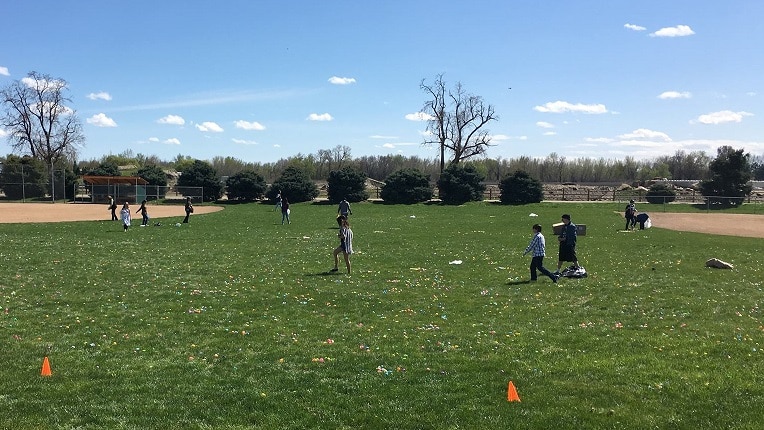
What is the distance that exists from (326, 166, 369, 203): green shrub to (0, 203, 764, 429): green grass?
138 feet

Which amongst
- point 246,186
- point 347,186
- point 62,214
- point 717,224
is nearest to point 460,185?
point 347,186

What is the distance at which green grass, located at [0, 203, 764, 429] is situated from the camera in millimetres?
6109

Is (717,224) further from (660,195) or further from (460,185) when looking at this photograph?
(460,185)

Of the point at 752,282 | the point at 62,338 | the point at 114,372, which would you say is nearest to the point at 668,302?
the point at 752,282

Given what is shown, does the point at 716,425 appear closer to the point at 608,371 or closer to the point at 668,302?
the point at 608,371

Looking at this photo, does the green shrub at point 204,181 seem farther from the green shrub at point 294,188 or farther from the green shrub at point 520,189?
the green shrub at point 520,189

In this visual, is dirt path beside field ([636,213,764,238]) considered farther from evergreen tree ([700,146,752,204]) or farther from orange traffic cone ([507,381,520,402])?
orange traffic cone ([507,381,520,402])

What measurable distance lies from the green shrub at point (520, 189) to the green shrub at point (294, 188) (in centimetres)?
2107

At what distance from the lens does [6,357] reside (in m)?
7.87

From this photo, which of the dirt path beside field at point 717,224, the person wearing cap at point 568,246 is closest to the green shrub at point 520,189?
the dirt path beside field at point 717,224

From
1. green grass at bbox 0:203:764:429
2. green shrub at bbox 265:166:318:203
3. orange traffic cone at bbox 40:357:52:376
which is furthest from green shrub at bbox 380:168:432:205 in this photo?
orange traffic cone at bbox 40:357:52:376

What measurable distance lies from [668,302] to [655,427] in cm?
732

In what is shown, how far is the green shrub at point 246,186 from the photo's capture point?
203ft

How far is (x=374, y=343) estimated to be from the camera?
8.91 metres
